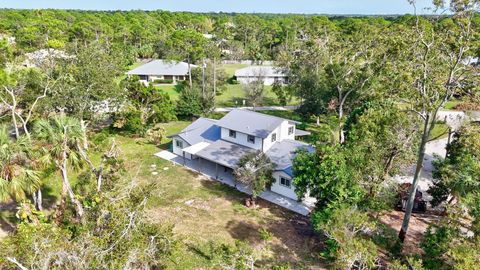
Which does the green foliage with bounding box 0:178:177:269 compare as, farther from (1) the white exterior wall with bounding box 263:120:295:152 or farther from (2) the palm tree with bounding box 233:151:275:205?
(1) the white exterior wall with bounding box 263:120:295:152

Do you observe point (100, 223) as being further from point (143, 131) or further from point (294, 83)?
point (294, 83)

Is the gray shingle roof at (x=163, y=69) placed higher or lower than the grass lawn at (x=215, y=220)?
higher

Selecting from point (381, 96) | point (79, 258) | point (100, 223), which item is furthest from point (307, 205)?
point (79, 258)

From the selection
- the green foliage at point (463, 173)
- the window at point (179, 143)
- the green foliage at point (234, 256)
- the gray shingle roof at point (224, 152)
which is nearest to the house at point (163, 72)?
the window at point (179, 143)

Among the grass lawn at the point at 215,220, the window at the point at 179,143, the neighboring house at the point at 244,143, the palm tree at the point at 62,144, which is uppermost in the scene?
the palm tree at the point at 62,144

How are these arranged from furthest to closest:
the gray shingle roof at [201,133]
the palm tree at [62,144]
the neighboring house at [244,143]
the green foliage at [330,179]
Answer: the gray shingle roof at [201,133] < the neighboring house at [244,143] < the green foliage at [330,179] < the palm tree at [62,144]

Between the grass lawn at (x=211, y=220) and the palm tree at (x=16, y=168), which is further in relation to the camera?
the grass lawn at (x=211, y=220)

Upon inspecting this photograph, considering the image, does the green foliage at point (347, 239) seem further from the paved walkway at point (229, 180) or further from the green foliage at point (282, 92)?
the green foliage at point (282, 92)

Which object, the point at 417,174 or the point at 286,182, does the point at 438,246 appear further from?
the point at 286,182
